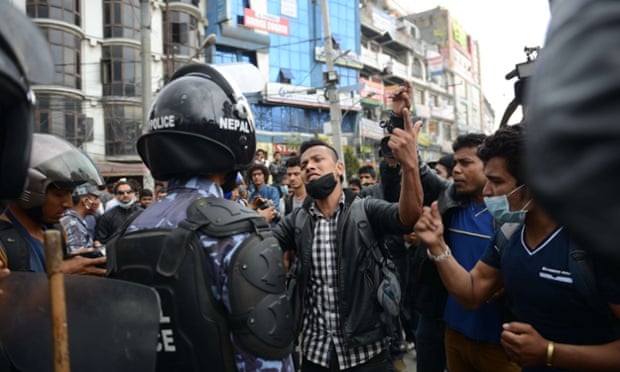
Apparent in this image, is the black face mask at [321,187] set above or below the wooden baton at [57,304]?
above

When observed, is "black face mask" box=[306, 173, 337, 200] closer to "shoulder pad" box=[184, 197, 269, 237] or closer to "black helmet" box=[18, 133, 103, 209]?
"shoulder pad" box=[184, 197, 269, 237]

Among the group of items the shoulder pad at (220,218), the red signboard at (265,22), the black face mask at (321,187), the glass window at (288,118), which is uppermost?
the red signboard at (265,22)

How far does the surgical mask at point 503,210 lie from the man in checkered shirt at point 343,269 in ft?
1.31

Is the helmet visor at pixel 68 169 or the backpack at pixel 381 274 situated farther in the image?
the backpack at pixel 381 274

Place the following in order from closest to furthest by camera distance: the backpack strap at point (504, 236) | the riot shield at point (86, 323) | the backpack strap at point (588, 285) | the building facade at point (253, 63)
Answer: the riot shield at point (86, 323) < the backpack strap at point (588, 285) < the backpack strap at point (504, 236) < the building facade at point (253, 63)

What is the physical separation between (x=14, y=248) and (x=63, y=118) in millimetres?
23407

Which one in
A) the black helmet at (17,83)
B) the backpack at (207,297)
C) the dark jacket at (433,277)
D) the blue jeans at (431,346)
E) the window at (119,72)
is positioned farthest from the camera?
the window at (119,72)

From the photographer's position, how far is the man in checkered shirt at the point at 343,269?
8.28 feet

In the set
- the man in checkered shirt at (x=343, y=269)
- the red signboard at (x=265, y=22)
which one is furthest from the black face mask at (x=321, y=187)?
the red signboard at (x=265, y=22)

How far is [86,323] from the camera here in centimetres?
139

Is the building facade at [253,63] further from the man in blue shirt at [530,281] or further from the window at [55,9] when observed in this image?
the man in blue shirt at [530,281]

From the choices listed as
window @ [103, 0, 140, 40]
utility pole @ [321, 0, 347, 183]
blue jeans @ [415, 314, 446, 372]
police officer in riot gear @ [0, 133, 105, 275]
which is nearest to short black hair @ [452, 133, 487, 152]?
blue jeans @ [415, 314, 446, 372]

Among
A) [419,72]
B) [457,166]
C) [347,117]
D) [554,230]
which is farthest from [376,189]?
[419,72]

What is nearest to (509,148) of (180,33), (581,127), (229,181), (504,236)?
(504,236)
